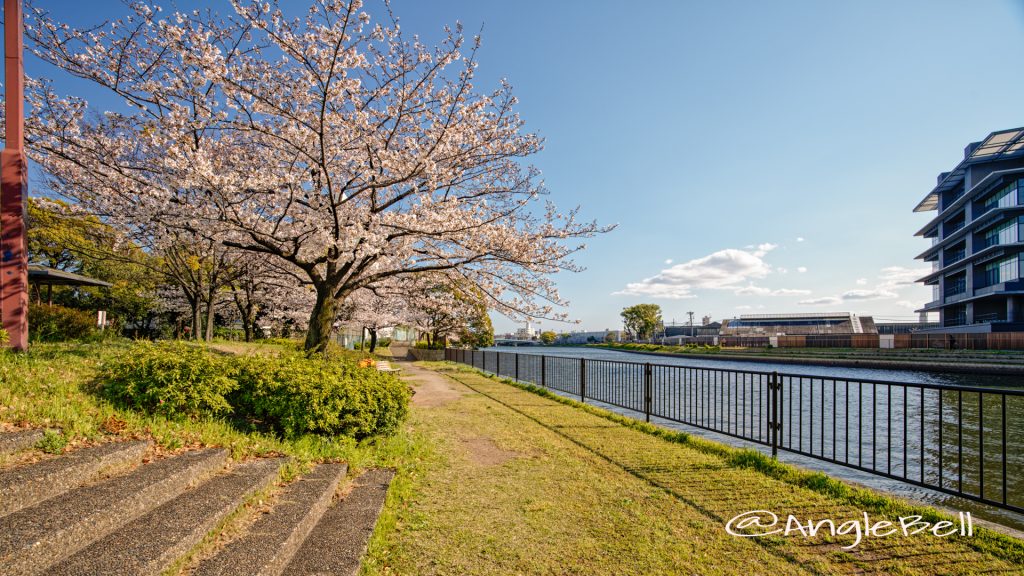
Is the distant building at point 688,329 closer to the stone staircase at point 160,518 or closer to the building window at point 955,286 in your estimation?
the building window at point 955,286

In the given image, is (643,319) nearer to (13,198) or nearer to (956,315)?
(956,315)

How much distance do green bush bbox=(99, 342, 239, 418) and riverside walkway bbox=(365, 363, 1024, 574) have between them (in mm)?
2559

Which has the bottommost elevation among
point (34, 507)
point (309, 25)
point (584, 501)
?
point (584, 501)


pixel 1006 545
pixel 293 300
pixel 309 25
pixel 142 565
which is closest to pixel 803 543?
pixel 1006 545

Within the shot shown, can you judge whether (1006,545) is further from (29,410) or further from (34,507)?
(29,410)

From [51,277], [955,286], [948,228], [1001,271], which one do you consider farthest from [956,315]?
[51,277]

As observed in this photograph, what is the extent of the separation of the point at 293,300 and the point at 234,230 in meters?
13.9

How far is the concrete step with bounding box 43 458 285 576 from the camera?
2415 mm

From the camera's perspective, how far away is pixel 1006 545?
3.47m

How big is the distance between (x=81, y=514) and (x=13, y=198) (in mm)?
5803

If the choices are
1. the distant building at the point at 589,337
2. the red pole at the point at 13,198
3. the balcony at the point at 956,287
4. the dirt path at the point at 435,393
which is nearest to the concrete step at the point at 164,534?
the red pole at the point at 13,198

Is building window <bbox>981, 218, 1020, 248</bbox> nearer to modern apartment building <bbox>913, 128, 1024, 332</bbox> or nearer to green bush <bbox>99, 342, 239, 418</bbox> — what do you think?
modern apartment building <bbox>913, 128, 1024, 332</bbox>

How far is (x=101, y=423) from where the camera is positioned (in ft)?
13.4

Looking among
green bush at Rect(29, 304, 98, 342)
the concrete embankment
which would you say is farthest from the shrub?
the concrete embankment
